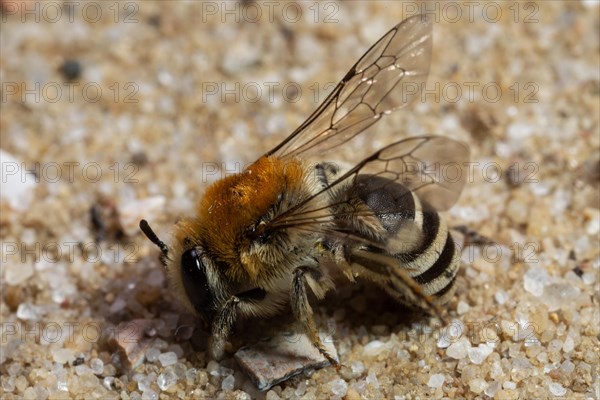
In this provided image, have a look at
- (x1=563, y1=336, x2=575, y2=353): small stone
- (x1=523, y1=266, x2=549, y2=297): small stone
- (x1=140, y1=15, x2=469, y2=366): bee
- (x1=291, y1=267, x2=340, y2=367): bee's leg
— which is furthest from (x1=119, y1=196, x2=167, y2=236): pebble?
(x1=563, y1=336, x2=575, y2=353): small stone

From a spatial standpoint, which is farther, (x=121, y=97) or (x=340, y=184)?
(x=121, y=97)

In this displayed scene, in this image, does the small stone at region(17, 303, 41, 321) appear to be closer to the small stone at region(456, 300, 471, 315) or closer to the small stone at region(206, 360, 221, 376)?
the small stone at region(206, 360, 221, 376)

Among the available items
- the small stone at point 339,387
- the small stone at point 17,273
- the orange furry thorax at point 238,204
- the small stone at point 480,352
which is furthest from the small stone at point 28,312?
the small stone at point 480,352

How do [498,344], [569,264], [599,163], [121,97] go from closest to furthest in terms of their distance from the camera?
[498,344], [569,264], [599,163], [121,97]

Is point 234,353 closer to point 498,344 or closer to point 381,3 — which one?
point 498,344

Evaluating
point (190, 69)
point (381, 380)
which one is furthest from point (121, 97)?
point (381, 380)

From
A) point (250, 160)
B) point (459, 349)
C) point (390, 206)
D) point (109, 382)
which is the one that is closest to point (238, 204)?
point (390, 206)

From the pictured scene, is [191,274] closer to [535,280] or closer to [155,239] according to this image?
[155,239]

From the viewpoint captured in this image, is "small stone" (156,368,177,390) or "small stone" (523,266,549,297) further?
"small stone" (523,266,549,297)
